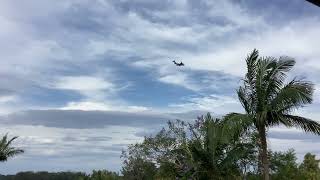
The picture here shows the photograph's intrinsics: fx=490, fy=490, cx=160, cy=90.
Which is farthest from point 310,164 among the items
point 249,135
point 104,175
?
point 104,175

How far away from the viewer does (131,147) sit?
48.4m

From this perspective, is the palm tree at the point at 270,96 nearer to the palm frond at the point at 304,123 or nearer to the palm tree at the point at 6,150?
the palm frond at the point at 304,123

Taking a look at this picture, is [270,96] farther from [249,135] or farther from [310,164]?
[310,164]

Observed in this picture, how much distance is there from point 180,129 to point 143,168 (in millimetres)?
7469

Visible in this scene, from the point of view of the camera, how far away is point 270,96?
69.7 feet

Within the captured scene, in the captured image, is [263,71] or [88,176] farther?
[88,176]

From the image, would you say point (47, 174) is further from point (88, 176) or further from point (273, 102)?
point (273, 102)

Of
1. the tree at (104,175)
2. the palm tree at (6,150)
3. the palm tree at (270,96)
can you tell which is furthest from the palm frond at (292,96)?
the tree at (104,175)

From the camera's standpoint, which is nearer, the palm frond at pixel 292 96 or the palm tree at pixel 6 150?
the palm frond at pixel 292 96

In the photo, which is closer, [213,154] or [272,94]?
[272,94]

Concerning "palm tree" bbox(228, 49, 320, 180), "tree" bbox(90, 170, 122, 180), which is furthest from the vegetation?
"tree" bbox(90, 170, 122, 180)

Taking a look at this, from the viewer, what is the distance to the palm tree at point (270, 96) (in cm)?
2050

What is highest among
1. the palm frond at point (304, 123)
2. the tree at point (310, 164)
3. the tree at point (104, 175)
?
the palm frond at point (304, 123)

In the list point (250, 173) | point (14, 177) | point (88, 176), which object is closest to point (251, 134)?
point (250, 173)
